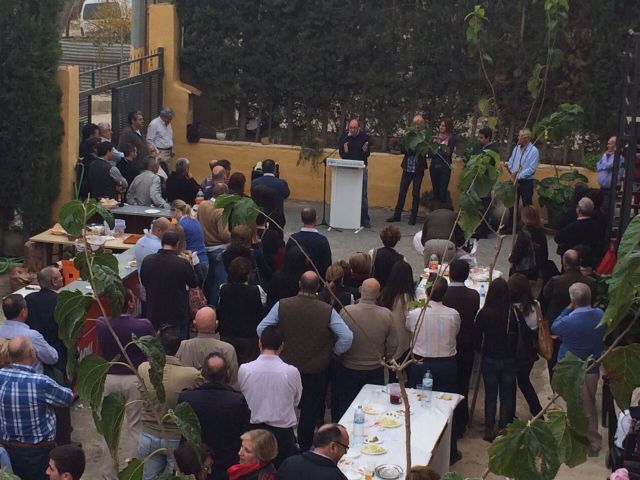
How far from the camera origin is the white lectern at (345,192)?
1493 cm

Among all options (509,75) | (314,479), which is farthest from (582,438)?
(509,75)

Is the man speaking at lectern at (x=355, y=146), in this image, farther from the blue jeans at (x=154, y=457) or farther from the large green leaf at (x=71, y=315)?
the large green leaf at (x=71, y=315)

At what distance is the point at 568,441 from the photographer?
3.81 meters

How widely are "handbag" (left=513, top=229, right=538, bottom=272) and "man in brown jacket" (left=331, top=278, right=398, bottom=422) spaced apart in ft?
9.09

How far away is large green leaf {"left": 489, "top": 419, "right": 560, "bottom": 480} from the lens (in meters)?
3.52

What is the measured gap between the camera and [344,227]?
50.8 feet

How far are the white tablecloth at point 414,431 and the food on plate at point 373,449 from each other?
24 millimetres

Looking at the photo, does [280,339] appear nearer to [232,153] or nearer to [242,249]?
[242,249]

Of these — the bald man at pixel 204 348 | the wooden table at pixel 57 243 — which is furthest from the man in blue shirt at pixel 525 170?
the bald man at pixel 204 348

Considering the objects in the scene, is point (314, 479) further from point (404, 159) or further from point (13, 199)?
point (404, 159)

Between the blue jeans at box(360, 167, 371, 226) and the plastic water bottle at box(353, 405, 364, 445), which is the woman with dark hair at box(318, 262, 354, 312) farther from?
the blue jeans at box(360, 167, 371, 226)

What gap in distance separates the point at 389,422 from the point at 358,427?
328 mm

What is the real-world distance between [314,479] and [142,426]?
2117 millimetres

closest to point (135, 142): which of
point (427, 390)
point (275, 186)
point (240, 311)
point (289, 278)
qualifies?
point (275, 186)
